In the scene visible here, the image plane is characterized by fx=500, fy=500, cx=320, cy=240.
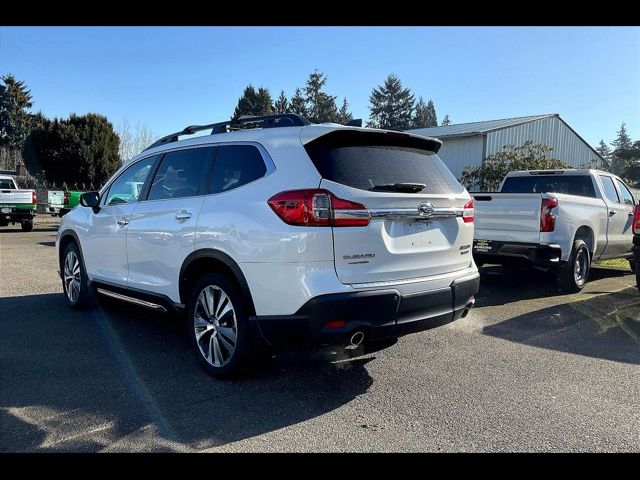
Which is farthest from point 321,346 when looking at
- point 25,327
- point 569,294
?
point 569,294

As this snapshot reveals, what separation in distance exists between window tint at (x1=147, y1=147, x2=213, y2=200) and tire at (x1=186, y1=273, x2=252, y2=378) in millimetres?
864

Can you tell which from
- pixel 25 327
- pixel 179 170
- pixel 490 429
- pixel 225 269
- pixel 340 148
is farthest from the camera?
pixel 25 327

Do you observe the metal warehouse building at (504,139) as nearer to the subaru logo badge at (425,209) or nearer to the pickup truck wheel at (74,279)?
the pickup truck wheel at (74,279)

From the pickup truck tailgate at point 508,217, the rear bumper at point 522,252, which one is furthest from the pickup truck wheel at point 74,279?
the pickup truck tailgate at point 508,217

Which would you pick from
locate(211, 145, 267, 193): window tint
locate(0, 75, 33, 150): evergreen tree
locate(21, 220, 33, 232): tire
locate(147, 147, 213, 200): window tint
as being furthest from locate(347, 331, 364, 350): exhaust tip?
locate(0, 75, 33, 150): evergreen tree

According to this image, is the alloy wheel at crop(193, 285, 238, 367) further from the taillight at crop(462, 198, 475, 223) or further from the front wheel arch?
the taillight at crop(462, 198, 475, 223)

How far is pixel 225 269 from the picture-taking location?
3.95 m

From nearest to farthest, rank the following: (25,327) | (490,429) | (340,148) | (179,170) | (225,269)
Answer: (490,429) → (340,148) → (225,269) → (179,170) → (25,327)

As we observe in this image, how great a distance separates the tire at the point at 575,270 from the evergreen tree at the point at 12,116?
57.0 meters

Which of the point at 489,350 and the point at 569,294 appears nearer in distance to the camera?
the point at 489,350

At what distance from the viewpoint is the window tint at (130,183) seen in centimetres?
511

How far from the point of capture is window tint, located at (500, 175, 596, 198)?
28.8ft

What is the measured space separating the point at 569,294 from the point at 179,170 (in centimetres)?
613

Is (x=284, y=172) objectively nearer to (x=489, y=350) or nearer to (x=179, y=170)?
(x=179, y=170)
